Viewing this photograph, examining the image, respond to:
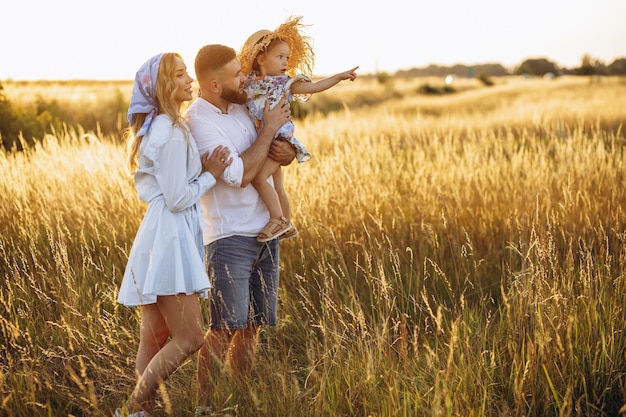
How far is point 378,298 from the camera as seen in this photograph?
381 centimetres

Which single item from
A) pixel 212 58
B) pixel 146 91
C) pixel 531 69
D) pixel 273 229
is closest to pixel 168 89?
pixel 146 91

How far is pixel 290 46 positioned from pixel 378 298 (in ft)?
4.91

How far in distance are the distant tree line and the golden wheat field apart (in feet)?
285

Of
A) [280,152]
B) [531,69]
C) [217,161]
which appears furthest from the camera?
[531,69]

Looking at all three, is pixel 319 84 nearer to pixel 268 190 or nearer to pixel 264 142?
pixel 264 142

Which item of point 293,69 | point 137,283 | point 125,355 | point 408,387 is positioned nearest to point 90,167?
point 125,355

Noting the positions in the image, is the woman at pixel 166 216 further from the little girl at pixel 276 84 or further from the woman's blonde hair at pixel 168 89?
the little girl at pixel 276 84

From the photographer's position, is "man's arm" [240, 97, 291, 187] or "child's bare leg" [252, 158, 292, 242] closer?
"man's arm" [240, 97, 291, 187]

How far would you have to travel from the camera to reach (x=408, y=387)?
314cm

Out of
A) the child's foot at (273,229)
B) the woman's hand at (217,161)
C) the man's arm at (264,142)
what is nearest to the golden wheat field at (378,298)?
the child's foot at (273,229)

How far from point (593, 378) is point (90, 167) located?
518 centimetres

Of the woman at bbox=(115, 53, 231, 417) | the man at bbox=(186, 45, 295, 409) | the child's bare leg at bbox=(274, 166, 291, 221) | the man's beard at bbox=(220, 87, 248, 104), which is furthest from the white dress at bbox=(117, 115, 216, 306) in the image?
the child's bare leg at bbox=(274, 166, 291, 221)

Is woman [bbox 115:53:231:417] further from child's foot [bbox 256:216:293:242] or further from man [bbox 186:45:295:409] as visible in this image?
child's foot [bbox 256:216:293:242]

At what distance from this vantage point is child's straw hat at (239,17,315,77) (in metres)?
3.41
